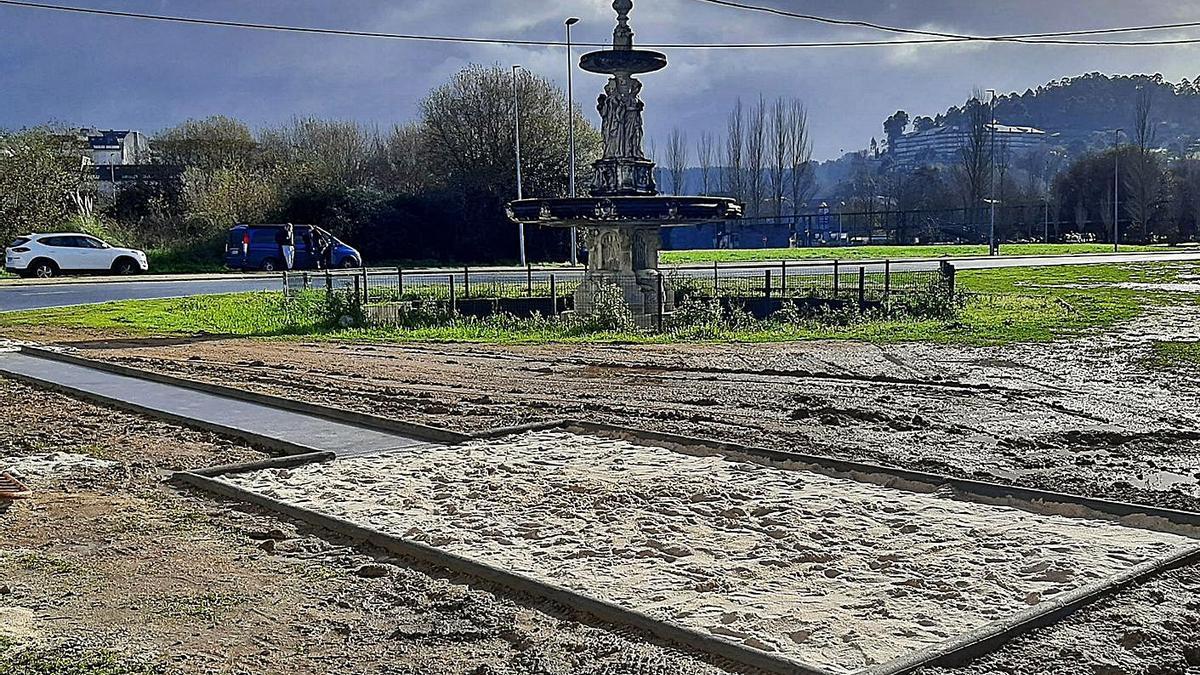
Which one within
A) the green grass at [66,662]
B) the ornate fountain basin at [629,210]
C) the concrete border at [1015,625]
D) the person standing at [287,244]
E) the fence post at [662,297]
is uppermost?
Answer: the ornate fountain basin at [629,210]

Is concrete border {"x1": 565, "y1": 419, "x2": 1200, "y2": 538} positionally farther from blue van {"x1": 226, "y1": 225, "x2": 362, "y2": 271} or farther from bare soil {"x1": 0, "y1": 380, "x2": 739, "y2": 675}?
blue van {"x1": 226, "y1": 225, "x2": 362, "y2": 271}

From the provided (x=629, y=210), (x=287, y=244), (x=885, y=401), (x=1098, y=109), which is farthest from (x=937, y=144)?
(x=885, y=401)

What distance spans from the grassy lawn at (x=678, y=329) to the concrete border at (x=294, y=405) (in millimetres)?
5189

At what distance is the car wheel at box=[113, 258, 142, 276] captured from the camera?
4042cm

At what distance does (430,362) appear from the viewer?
15.6 meters

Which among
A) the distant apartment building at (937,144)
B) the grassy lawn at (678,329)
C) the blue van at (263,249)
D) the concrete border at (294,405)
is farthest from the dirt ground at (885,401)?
the distant apartment building at (937,144)

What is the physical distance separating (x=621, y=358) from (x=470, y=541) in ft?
Answer: 30.7

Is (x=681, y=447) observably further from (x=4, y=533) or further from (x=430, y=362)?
(x=430, y=362)

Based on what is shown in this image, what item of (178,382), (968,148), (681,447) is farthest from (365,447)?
(968,148)

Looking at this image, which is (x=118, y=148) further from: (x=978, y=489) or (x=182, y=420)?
(x=978, y=489)

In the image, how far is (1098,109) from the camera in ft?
625

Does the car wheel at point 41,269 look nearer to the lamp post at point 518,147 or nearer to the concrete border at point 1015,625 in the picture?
the lamp post at point 518,147

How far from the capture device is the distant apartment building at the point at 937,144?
5625 inches

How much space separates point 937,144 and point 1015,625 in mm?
165429
